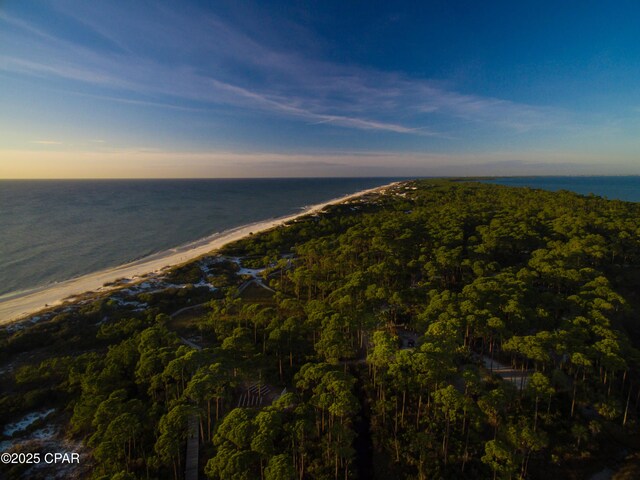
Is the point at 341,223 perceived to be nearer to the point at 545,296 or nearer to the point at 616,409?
the point at 545,296

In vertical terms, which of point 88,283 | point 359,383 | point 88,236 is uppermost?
point 88,236

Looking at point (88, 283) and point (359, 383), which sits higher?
point (359, 383)

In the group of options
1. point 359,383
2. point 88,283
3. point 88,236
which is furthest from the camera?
point 88,236

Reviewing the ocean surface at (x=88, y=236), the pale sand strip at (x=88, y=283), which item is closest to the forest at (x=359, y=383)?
the pale sand strip at (x=88, y=283)

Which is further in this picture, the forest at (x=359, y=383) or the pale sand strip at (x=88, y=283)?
the pale sand strip at (x=88, y=283)

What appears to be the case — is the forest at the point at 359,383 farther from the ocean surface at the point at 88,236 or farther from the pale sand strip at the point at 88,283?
the ocean surface at the point at 88,236

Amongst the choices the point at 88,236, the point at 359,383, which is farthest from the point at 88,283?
the point at 359,383

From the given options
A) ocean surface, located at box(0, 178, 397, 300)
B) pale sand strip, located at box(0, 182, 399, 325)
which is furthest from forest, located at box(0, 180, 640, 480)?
ocean surface, located at box(0, 178, 397, 300)

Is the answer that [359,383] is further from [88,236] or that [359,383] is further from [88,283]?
[88,236]

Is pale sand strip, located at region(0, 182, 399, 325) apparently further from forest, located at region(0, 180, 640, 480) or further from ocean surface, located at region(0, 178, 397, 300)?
forest, located at region(0, 180, 640, 480)

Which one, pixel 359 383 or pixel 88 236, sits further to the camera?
pixel 88 236
